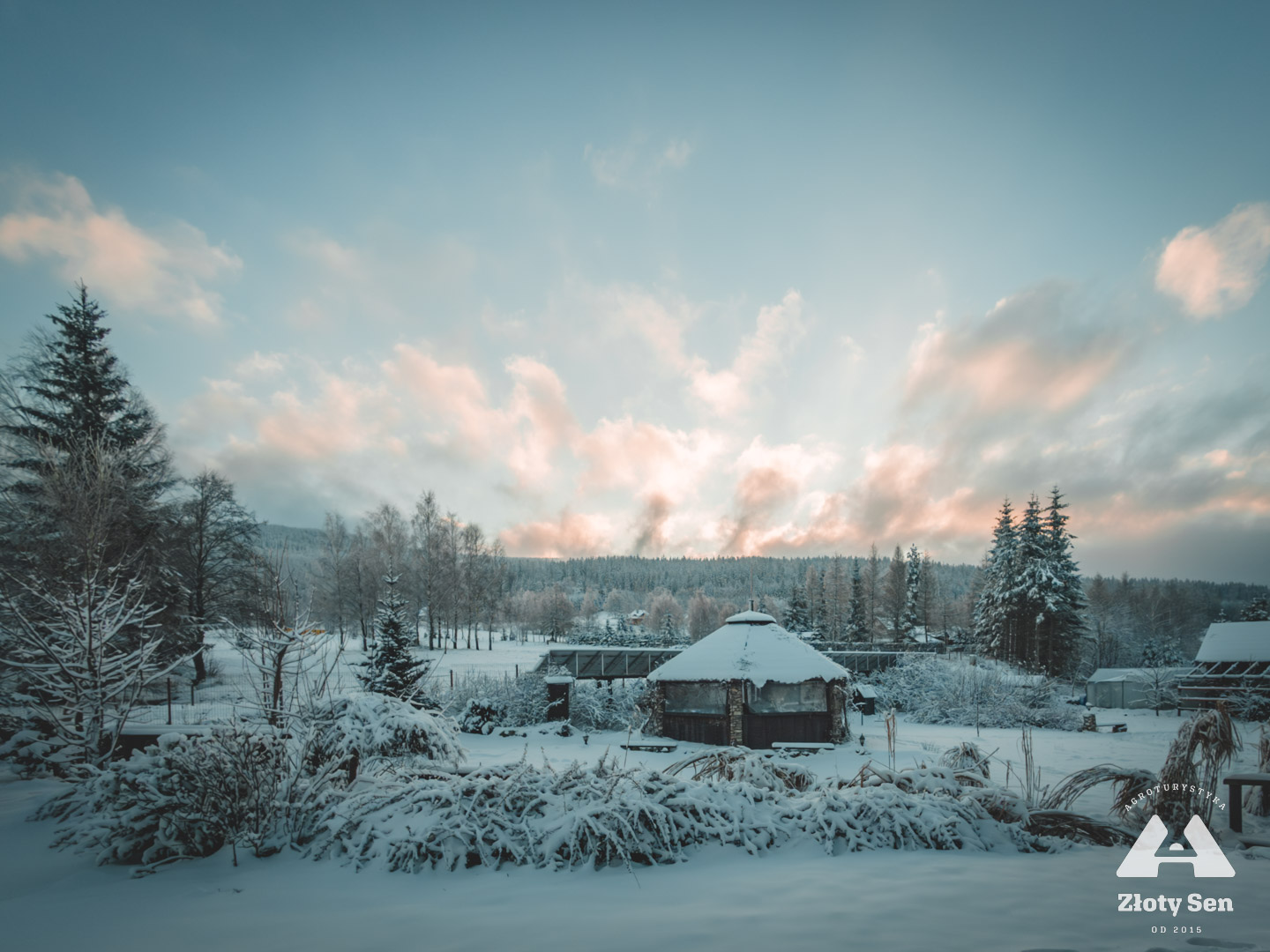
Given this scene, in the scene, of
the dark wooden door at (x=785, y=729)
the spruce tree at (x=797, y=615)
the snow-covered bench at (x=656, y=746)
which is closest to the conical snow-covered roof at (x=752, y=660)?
→ the dark wooden door at (x=785, y=729)

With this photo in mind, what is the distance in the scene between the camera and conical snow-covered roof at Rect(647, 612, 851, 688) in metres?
15.9

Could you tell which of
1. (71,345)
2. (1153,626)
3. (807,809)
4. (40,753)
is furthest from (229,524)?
(1153,626)

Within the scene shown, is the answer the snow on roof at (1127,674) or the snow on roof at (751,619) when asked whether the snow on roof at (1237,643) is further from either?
the snow on roof at (751,619)

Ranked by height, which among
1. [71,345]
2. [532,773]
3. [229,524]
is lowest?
[532,773]

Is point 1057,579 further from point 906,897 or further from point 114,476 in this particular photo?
point 114,476

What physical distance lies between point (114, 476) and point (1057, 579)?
4064cm

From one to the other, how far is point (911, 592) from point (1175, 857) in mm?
53714

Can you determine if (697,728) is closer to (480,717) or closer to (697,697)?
(697,697)

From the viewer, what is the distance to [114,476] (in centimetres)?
1481

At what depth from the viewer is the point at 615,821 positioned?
169 inches

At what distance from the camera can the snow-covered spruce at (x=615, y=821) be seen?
414 cm

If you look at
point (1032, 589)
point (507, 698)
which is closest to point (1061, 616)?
point (1032, 589)

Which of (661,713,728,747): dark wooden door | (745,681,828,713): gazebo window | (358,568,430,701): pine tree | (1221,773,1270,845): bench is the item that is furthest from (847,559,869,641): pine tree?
(1221,773,1270,845): bench

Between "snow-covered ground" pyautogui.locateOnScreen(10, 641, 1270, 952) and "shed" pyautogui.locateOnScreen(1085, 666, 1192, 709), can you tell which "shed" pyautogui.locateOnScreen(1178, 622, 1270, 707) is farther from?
"snow-covered ground" pyautogui.locateOnScreen(10, 641, 1270, 952)
